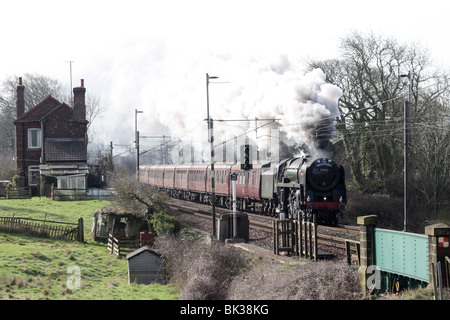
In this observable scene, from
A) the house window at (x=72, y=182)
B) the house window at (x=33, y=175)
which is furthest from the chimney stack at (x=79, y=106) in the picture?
the house window at (x=72, y=182)

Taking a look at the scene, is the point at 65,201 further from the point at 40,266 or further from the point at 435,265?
the point at 435,265

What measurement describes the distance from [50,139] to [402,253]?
1387 inches

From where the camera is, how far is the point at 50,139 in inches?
1667

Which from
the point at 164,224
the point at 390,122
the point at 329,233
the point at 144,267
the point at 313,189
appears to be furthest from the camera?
the point at 390,122

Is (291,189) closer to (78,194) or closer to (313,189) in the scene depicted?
(313,189)

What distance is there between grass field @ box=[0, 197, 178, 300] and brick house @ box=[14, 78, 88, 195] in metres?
16.3

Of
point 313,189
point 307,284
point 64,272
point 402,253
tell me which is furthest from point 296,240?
point 313,189

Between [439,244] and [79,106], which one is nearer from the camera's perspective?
[439,244]

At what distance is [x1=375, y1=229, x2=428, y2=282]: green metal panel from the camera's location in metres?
10.4

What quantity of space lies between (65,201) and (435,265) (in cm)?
2986

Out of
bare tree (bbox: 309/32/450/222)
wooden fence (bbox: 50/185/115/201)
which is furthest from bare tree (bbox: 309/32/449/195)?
wooden fence (bbox: 50/185/115/201)

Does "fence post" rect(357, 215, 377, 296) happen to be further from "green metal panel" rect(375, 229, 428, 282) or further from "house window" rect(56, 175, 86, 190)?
"house window" rect(56, 175, 86, 190)

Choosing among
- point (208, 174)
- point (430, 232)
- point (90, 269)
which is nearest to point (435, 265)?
point (430, 232)

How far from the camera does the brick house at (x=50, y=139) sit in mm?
42031
